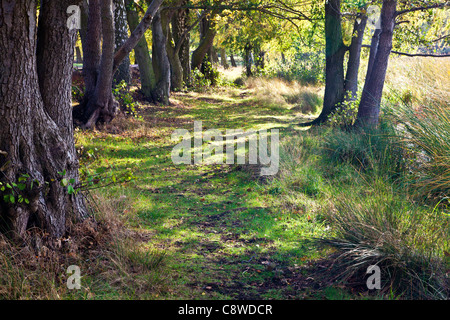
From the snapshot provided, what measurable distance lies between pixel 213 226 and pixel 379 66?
5.85 metres

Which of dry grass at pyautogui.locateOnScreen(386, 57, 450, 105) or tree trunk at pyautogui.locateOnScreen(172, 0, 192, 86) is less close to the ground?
tree trunk at pyautogui.locateOnScreen(172, 0, 192, 86)

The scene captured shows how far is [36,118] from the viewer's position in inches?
155

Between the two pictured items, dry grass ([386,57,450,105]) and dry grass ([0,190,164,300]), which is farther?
dry grass ([386,57,450,105])

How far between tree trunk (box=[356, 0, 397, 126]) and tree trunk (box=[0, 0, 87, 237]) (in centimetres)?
608

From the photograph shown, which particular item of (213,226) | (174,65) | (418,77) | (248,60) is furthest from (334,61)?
(248,60)

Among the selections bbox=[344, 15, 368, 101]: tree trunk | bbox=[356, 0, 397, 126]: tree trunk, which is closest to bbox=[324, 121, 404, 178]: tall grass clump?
bbox=[356, 0, 397, 126]: tree trunk

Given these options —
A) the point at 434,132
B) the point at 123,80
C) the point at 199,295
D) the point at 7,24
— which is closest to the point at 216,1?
the point at 123,80

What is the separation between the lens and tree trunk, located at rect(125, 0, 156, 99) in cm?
1415

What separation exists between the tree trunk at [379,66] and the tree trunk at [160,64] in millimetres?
8567

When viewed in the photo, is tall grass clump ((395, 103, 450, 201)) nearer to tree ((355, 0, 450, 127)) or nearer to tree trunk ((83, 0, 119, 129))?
tree ((355, 0, 450, 127))

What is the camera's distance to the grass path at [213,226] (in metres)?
3.75

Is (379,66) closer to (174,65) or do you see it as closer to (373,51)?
(373,51)

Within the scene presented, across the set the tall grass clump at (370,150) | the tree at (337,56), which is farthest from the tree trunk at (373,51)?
the tall grass clump at (370,150)

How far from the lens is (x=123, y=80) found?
1195 centimetres
